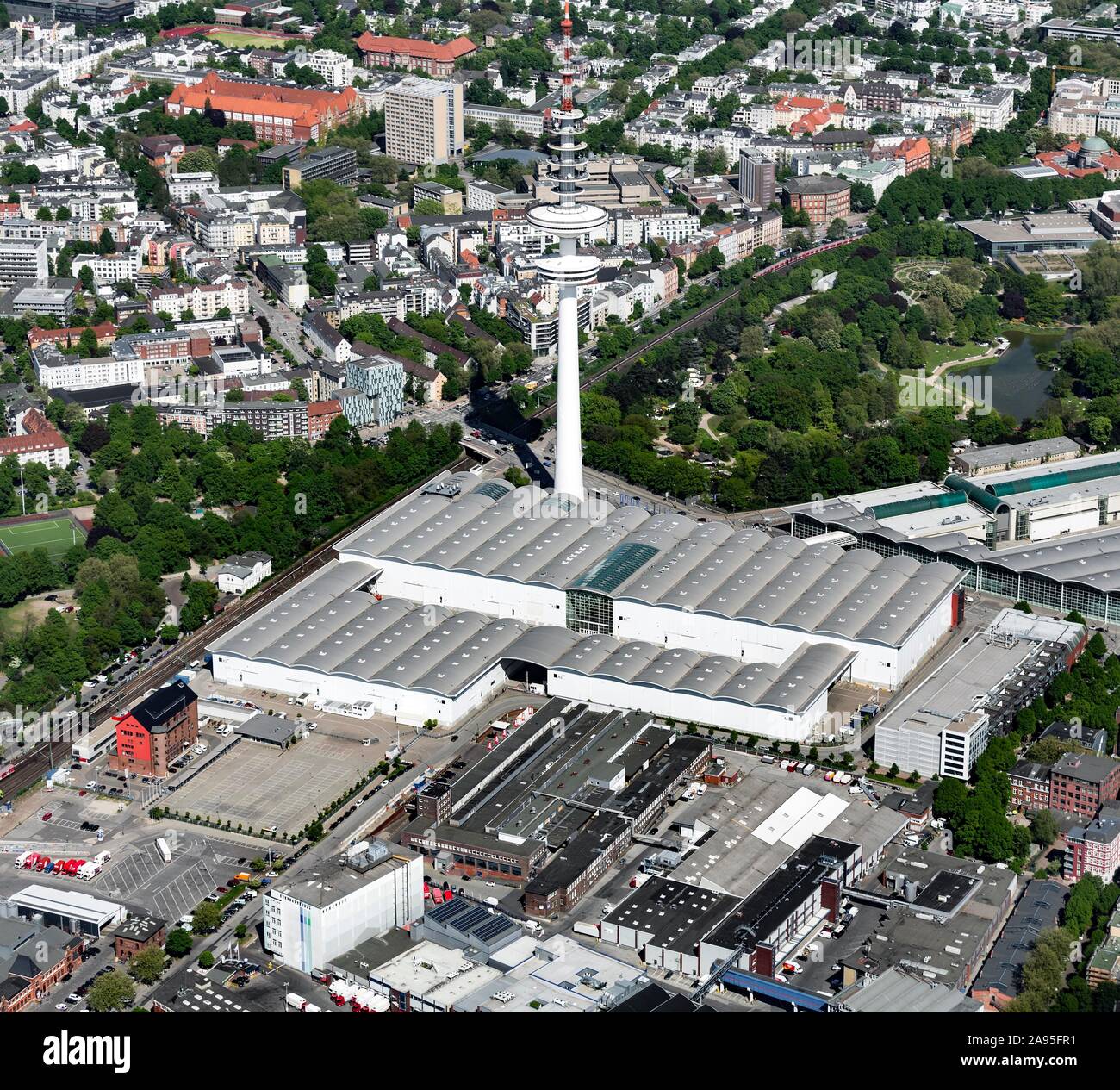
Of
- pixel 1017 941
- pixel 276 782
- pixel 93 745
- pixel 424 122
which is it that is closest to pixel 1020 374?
pixel 424 122

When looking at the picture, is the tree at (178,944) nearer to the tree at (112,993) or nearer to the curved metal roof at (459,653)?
the tree at (112,993)

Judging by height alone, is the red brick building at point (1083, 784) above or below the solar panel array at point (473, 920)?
above

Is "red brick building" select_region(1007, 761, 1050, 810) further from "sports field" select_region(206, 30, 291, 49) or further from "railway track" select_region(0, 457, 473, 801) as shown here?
"sports field" select_region(206, 30, 291, 49)

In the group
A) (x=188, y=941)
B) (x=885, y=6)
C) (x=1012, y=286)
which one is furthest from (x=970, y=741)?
(x=885, y=6)

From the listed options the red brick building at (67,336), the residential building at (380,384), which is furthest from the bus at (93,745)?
the red brick building at (67,336)

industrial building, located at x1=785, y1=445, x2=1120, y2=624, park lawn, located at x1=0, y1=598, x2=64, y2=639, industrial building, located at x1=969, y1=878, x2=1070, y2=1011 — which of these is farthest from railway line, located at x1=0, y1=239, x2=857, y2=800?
industrial building, located at x1=969, y1=878, x2=1070, y2=1011

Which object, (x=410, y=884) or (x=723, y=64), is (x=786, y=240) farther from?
Result: (x=410, y=884)
